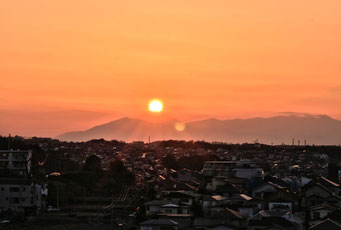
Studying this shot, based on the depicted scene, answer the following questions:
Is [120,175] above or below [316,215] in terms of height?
above

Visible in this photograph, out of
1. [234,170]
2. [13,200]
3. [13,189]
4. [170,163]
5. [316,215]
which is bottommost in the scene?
[316,215]

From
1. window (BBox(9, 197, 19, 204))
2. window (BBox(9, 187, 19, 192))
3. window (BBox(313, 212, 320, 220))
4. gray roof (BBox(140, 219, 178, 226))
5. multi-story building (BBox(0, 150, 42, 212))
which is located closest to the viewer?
gray roof (BBox(140, 219, 178, 226))

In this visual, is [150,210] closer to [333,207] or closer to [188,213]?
[188,213]

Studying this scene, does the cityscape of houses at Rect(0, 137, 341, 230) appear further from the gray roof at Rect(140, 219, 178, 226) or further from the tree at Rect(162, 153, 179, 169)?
the tree at Rect(162, 153, 179, 169)

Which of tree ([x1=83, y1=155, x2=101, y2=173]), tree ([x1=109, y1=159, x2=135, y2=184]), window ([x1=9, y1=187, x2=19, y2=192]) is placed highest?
tree ([x1=83, y1=155, x2=101, y2=173])

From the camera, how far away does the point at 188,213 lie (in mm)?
45688

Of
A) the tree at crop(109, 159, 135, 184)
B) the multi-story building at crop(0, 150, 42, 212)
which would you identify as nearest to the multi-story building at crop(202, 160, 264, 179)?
the tree at crop(109, 159, 135, 184)

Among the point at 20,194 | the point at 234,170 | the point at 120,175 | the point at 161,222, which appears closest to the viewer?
the point at 161,222

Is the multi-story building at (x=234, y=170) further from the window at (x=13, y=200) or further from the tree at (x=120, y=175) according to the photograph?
the window at (x=13, y=200)

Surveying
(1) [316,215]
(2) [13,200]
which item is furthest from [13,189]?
(1) [316,215]

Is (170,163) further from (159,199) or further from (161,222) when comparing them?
(161,222)

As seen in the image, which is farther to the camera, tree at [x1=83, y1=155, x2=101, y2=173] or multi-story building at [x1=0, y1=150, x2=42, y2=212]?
tree at [x1=83, y1=155, x2=101, y2=173]

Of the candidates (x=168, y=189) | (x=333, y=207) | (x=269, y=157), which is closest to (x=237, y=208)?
(x=333, y=207)

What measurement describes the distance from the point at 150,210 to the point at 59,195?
12.7 meters
